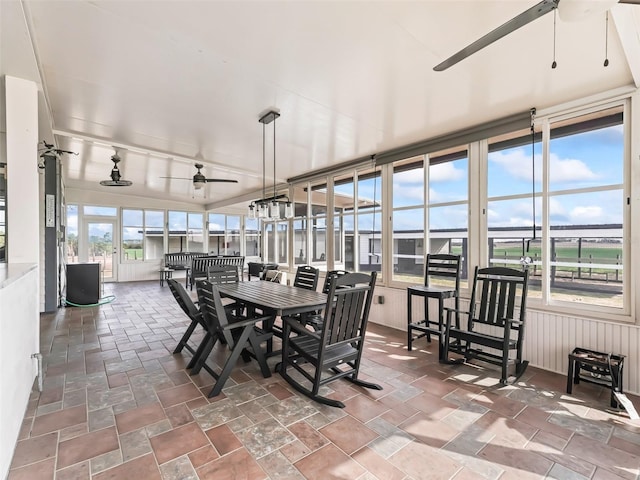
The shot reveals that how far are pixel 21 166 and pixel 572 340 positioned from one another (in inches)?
212

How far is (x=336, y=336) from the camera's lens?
2457mm

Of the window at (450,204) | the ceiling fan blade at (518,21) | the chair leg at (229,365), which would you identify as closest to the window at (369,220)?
the window at (450,204)

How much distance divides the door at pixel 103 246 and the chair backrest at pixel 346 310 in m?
8.99

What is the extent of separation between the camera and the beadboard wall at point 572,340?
263 cm

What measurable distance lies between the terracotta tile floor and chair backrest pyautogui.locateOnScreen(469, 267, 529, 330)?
0.54 metres

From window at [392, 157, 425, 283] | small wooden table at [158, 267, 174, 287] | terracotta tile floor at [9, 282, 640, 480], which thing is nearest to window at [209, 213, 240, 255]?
small wooden table at [158, 267, 174, 287]

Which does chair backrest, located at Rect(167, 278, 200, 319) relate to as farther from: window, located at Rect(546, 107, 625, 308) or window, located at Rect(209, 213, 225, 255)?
window, located at Rect(209, 213, 225, 255)

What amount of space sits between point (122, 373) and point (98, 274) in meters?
3.90

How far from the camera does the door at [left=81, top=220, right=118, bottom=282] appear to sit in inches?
347

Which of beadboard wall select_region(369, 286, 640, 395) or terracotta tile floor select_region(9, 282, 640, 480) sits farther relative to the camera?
beadboard wall select_region(369, 286, 640, 395)

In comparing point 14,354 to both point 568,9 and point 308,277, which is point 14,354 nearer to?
point 308,277

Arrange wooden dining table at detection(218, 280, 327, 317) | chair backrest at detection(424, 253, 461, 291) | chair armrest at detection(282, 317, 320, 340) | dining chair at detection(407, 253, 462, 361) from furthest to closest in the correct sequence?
chair backrest at detection(424, 253, 461, 291) < dining chair at detection(407, 253, 462, 361) < wooden dining table at detection(218, 280, 327, 317) < chair armrest at detection(282, 317, 320, 340)

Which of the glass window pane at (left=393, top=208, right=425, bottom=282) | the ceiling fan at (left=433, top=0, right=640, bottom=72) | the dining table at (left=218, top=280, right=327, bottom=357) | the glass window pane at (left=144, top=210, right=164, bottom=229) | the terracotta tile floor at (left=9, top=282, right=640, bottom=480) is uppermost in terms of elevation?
the ceiling fan at (left=433, top=0, right=640, bottom=72)

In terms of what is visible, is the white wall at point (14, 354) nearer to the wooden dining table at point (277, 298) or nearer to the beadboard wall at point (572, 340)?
the wooden dining table at point (277, 298)
